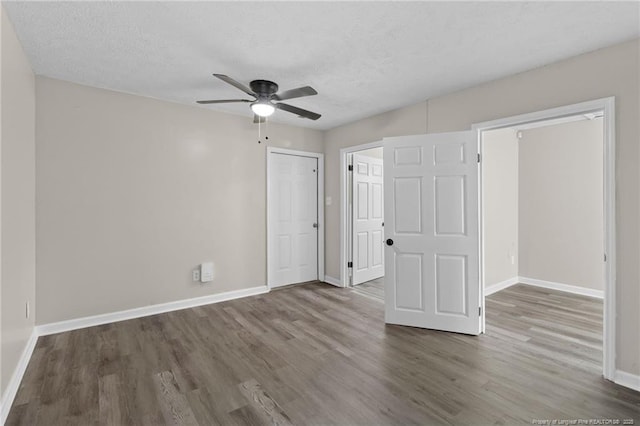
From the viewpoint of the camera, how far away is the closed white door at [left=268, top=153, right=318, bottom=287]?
4617 mm

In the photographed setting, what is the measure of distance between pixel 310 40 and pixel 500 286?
4449 mm

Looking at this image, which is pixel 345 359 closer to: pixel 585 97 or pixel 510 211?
pixel 585 97

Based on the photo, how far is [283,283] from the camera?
471 centimetres

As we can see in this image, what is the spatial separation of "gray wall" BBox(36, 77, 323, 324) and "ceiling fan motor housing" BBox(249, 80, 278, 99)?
1.35 metres

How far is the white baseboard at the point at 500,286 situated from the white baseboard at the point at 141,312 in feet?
10.7

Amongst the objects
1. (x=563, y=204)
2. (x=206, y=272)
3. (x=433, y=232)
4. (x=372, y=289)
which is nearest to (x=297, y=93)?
(x=433, y=232)

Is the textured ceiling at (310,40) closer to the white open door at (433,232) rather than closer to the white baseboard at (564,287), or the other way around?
the white open door at (433,232)

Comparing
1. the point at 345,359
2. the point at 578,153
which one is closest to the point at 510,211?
the point at 578,153

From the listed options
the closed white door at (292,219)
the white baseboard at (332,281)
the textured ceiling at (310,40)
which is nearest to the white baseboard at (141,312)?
the closed white door at (292,219)

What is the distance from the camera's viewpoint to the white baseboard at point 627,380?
2.13m

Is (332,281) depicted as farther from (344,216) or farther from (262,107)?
(262,107)

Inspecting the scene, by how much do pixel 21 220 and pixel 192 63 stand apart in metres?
1.91

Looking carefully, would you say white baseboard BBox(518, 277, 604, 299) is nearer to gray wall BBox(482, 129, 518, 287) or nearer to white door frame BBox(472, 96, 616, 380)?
gray wall BBox(482, 129, 518, 287)

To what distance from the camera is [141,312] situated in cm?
349
